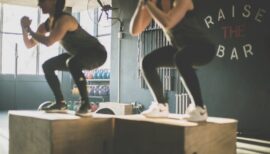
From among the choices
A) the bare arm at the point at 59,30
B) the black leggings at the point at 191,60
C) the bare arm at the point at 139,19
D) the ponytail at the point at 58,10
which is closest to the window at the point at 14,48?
the ponytail at the point at 58,10

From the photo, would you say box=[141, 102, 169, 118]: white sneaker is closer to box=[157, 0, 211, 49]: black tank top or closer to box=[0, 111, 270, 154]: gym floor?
box=[157, 0, 211, 49]: black tank top

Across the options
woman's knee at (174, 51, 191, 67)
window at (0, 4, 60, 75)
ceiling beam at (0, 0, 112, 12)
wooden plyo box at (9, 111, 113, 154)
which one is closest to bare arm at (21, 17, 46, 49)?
wooden plyo box at (9, 111, 113, 154)

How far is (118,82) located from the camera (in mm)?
7301

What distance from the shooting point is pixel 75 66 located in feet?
9.53

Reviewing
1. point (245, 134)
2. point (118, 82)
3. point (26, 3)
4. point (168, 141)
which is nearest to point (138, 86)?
point (118, 82)

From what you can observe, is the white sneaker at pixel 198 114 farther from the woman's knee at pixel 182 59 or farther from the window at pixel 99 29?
the window at pixel 99 29

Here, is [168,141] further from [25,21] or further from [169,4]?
[25,21]

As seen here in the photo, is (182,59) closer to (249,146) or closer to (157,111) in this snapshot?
(157,111)

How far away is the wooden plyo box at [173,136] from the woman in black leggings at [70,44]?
1.48 feet

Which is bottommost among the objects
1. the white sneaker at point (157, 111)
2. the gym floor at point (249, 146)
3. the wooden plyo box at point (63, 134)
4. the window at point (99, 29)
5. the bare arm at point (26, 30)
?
the gym floor at point (249, 146)

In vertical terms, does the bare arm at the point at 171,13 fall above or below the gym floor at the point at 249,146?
above

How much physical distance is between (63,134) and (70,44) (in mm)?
773

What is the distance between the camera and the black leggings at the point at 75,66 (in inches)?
115

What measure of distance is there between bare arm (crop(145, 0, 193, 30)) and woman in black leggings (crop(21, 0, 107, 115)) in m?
0.75
